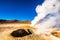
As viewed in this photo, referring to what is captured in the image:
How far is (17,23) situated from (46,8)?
0.49m

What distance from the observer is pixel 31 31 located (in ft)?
5.66

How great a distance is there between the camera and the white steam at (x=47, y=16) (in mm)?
1667

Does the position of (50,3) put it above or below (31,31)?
above

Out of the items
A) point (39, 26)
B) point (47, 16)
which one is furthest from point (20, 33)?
point (47, 16)

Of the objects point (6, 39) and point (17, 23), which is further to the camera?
point (17, 23)

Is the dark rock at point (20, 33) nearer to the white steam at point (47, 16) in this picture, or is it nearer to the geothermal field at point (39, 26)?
the geothermal field at point (39, 26)

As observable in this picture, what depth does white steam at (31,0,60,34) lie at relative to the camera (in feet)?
5.47

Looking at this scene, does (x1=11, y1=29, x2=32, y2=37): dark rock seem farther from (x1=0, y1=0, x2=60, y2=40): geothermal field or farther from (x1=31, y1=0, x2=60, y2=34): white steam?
(x1=31, y1=0, x2=60, y2=34): white steam

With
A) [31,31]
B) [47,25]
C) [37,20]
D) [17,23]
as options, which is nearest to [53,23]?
[47,25]

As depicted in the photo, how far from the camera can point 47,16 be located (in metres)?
1.69

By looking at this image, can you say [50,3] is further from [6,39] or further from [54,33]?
[6,39]

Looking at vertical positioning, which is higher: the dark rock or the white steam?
the white steam

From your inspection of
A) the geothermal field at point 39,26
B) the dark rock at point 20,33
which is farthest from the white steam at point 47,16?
the dark rock at point 20,33

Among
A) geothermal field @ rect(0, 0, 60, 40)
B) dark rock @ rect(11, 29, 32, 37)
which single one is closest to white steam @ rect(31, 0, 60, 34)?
geothermal field @ rect(0, 0, 60, 40)
